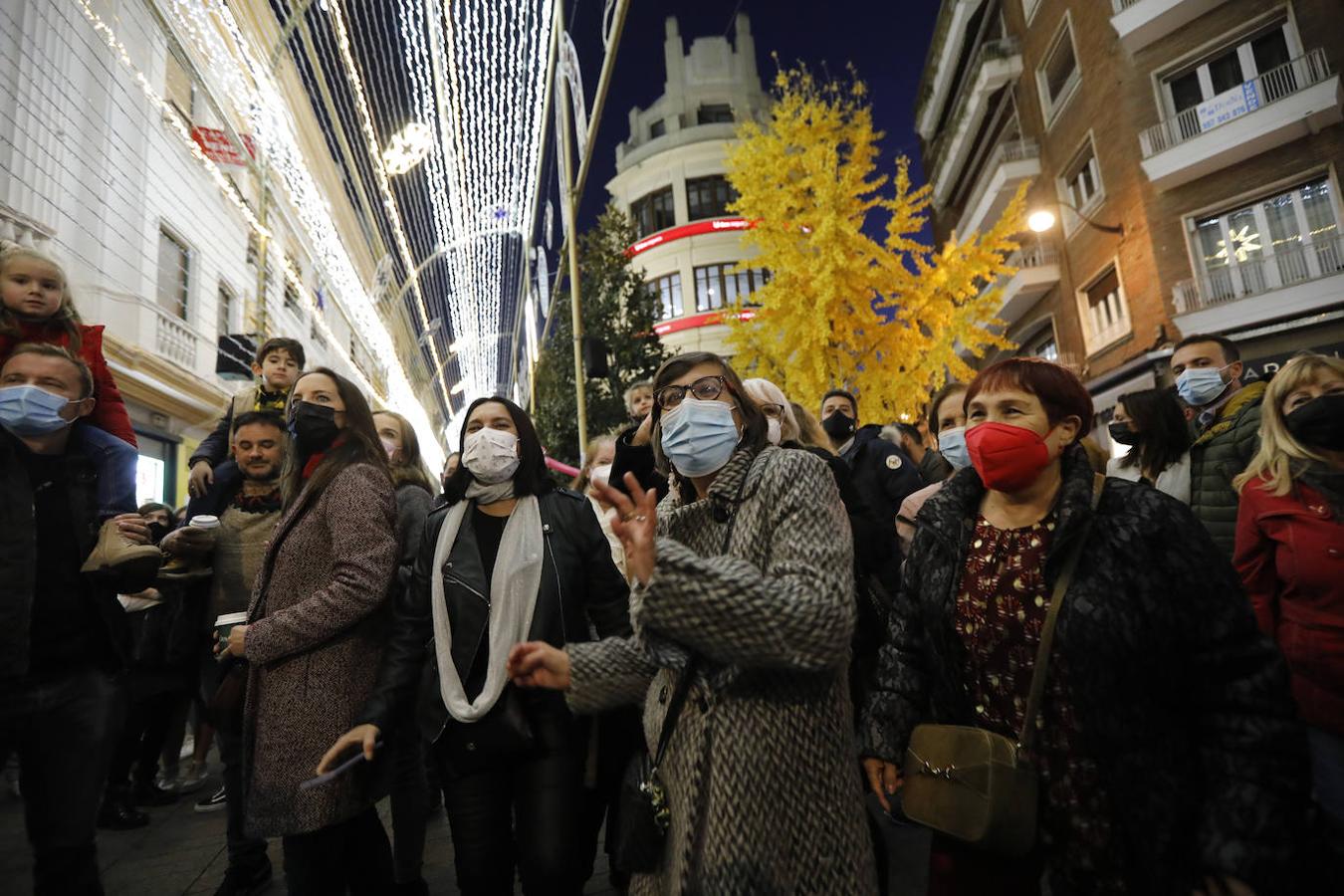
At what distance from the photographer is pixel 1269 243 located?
41.3 feet

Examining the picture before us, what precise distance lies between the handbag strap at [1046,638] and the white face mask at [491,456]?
5.87 ft

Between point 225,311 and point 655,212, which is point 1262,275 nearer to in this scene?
point 225,311

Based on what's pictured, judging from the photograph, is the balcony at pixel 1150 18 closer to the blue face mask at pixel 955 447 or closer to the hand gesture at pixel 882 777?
Result: the blue face mask at pixel 955 447

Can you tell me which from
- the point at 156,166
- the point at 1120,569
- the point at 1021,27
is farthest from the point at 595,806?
the point at 1021,27

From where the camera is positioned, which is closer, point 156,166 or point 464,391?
point 156,166

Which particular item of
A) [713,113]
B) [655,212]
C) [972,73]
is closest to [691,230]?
[655,212]

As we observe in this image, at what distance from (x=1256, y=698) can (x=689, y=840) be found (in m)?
1.29

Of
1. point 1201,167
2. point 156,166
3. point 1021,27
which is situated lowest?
point 156,166

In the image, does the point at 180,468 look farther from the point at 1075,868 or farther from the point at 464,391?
the point at 464,391

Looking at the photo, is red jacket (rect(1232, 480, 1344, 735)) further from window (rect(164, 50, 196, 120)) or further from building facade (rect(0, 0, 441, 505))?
window (rect(164, 50, 196, 120))

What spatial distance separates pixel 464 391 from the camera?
37.0 m

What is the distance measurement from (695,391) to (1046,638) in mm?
1109

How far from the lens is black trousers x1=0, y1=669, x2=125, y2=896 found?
2.09 m

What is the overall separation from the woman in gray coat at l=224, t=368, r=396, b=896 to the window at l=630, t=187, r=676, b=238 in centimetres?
2884
